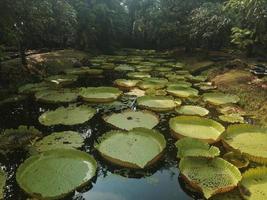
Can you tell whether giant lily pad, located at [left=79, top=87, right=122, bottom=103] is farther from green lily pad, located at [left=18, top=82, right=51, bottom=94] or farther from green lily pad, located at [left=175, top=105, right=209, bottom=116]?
green lily pad, located at [left=175, top=105, right=209, bottom=116]

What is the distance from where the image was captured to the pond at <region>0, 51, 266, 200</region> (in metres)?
5.86

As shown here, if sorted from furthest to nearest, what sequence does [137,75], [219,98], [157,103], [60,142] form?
1. [137,75]
2. [219,98]
3. [157,103]
4. [60,142]

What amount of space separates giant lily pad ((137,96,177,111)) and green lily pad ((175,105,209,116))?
0.31m

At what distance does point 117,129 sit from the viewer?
27.6ft

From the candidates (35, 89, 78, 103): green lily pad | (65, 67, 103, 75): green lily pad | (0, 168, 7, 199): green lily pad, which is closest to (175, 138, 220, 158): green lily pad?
(0, 168, 7, 199): green lily pad

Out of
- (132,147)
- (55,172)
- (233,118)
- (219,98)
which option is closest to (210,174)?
(132,147)

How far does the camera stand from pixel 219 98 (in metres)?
11.1

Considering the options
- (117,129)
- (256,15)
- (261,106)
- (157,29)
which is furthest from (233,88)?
(157,29)

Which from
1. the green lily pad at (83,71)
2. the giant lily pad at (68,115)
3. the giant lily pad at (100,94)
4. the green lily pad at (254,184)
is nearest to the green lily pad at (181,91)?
the giant lily pad at (100,94)

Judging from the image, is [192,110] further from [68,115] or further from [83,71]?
[83,71]

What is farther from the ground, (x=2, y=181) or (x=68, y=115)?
(x=2, y=181)

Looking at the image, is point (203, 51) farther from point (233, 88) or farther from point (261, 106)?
point (261, 106)

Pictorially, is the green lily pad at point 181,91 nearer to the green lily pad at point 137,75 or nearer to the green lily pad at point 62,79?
the green lily pad at point 137,75

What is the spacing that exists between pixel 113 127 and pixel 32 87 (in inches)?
182
